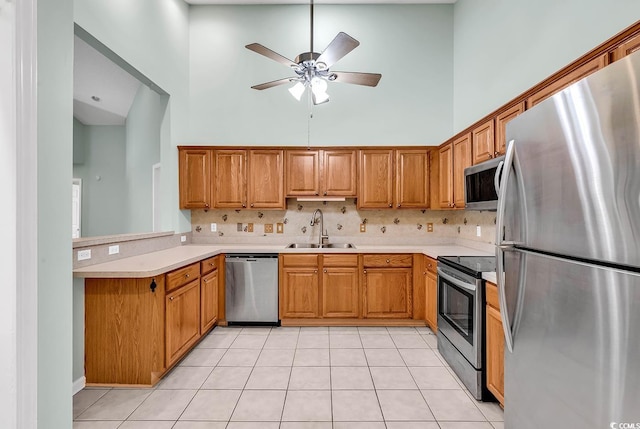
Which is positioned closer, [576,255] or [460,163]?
[576,255]

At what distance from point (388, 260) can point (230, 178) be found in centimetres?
220

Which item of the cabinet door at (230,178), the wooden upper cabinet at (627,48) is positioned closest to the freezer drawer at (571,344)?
the wooden upper cabinet at (627,48)

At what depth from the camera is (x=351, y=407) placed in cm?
205

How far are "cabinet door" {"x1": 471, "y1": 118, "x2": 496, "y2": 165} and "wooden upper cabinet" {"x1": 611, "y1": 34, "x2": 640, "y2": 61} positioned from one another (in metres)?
1.07

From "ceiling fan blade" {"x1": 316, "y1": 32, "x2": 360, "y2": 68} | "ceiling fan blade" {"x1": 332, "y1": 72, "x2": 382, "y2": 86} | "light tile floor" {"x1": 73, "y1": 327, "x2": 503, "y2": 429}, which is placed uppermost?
"ceiling fan blade" {"x1": 316, "y1": 32, "x2": 360, "y2": 68}

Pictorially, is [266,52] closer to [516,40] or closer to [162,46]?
[162,46]

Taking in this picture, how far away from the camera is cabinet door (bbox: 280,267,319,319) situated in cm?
353

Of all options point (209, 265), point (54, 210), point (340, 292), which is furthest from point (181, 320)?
point (340, 292)

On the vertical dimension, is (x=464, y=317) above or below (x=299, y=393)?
above

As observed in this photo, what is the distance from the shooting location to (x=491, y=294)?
81.0 inches

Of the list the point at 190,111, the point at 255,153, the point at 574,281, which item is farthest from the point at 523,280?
the point at 190,111

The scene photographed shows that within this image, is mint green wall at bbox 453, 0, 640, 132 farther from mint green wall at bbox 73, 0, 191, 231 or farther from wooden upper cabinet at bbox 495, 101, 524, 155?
mint green wall at bbox 73, 0, 191, 231

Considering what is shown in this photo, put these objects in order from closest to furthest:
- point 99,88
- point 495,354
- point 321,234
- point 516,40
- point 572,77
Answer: point 572,77 < point 495,354 < point 516,40 < point 321,234 < point 99,88

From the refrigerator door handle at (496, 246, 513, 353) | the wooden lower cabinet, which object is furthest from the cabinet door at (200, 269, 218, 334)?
the refrigerator door handle at (496, 246, 513, 353)
